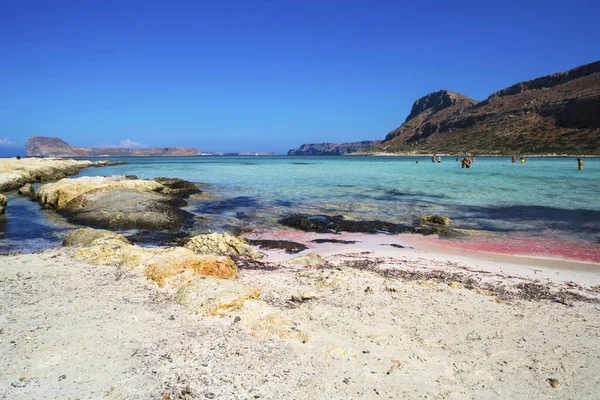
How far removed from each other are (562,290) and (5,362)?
9.60 metres

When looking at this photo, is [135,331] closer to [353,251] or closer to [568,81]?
[353,251]

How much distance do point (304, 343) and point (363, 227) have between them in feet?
33.8

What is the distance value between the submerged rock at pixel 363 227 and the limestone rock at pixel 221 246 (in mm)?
4427

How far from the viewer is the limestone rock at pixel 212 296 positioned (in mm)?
5926

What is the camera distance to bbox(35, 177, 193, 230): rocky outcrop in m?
14.9

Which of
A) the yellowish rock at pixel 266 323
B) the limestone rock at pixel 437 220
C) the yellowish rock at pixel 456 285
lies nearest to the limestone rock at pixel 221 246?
the yellowish rock at pixel 266 323

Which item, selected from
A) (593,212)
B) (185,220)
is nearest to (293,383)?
(185,220)

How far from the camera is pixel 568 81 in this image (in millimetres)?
140625

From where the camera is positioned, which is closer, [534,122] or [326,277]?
[326,277]

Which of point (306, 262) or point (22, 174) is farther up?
point (22, 174)

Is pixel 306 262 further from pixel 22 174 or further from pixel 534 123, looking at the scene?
pixel 534 123

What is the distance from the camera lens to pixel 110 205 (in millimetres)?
16453

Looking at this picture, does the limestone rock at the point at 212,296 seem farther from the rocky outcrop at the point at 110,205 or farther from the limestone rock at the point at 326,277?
the rocky outcrop at the point at 110,205

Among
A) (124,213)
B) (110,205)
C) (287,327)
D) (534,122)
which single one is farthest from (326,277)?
(534,122)
